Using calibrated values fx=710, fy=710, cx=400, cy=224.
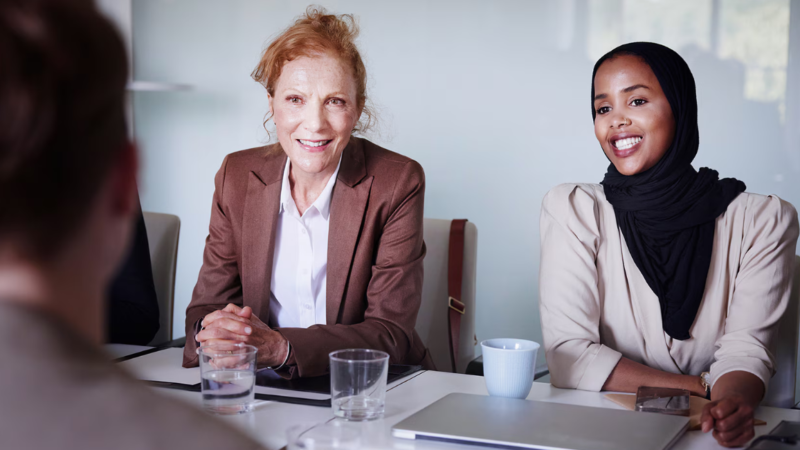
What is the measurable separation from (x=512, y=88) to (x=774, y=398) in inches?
71.2

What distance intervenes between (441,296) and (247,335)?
2.73 feet

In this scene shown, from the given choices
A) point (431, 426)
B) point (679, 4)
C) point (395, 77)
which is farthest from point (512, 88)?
point (431, 426)

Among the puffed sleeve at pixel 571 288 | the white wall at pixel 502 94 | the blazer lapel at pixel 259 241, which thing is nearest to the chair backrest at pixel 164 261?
the blazer lapel at pixel 259 241

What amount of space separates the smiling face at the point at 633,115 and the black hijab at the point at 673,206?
0.06ft

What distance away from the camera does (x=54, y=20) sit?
0.33 meters

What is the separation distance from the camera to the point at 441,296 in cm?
210

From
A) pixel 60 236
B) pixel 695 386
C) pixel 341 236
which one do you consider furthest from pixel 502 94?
pixel 60 236

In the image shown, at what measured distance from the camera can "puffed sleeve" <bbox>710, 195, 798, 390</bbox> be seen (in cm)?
137

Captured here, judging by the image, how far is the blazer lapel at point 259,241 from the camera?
67.6 inches

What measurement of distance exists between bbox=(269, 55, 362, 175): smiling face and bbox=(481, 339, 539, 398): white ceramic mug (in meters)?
0.75

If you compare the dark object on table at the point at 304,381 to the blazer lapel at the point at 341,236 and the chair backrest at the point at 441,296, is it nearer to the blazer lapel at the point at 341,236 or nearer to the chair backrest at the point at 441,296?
the blazer lapel at the point at 341,236

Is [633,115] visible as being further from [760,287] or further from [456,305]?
[456,305]

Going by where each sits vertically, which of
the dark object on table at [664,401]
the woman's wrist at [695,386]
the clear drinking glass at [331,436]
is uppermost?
the dark object on table at [664,401]

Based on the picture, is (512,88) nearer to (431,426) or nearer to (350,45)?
(350,45)
